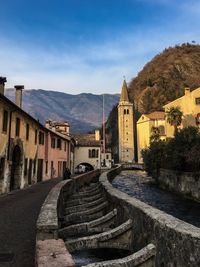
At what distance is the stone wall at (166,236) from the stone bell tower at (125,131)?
99412 millimetres

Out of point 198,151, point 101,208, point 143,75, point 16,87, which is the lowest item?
point 101,208

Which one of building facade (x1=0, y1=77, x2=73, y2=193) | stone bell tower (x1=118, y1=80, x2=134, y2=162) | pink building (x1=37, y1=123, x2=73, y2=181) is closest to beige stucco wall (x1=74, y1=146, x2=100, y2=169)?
pink building (x1=37, y1=123, x2=73, y2=181)

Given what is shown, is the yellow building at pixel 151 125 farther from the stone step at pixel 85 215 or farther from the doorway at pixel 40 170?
the stone step at pixel 85 215

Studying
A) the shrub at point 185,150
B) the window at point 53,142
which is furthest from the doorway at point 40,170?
the shrub at point 185,150

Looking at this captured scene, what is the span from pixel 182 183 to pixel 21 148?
18.5m

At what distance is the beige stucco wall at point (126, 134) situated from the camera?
109188 mm

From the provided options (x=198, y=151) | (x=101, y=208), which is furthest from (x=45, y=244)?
(x=198, y=151)

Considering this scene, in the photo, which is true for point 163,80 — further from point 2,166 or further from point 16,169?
point 2,166

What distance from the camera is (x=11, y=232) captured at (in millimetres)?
9578

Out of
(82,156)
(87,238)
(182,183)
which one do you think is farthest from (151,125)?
(87,238)

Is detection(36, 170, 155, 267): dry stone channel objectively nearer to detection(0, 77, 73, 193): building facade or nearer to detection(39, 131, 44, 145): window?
detection(0, 77, 73, 193): building facade

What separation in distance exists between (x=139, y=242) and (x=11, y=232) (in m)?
4.16

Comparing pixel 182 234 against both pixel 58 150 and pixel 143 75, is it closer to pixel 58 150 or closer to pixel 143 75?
pixel 58 150

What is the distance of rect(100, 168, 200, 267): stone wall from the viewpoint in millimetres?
5070
